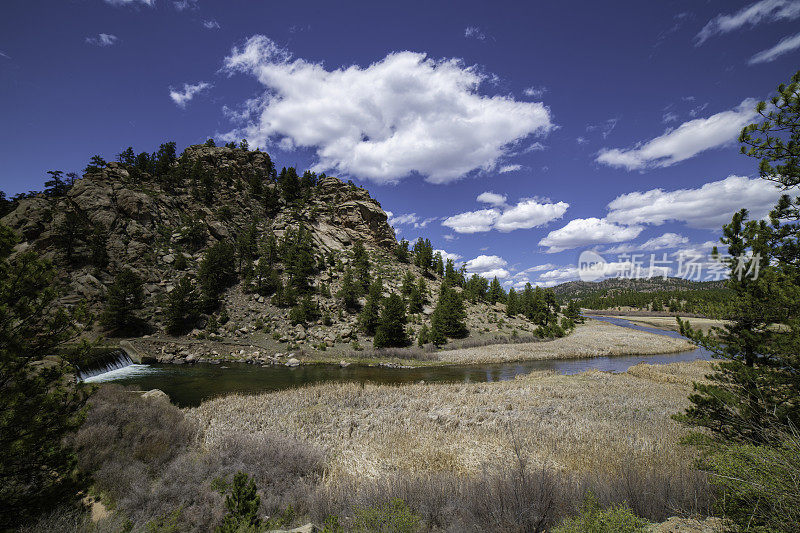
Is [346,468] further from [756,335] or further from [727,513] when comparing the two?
[756,335]

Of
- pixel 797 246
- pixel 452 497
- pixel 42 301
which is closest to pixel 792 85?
pixel 797 246

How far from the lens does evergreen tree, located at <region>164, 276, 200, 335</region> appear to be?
3681cm

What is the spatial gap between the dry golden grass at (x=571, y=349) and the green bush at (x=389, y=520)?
29946mm

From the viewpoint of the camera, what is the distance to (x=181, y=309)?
121 feet

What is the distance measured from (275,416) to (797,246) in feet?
59.6

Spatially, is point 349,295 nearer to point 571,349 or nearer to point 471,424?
point 571,349

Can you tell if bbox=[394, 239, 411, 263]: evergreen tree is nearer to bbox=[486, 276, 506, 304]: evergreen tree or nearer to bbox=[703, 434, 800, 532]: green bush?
bbox=[486, 276, 506, 304]: evergreen tree

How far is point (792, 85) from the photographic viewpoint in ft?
22.2

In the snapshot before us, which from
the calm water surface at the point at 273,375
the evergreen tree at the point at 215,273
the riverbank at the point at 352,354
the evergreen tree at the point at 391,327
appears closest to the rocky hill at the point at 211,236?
the evergreen tree at the point at 215,273

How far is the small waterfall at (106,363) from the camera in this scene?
23336 millimetres

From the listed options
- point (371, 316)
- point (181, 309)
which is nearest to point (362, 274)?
point (371, 316)

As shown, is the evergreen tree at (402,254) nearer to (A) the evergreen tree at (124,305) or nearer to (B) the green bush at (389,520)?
(A) the evergreen tree at (124,305)

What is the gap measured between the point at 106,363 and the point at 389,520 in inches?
1344

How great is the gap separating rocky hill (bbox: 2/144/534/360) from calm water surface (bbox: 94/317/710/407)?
6879 millimetres
